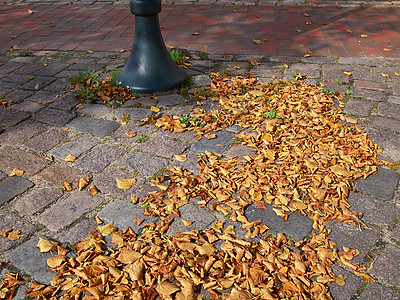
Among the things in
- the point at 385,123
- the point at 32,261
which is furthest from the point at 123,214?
the point at 385,123

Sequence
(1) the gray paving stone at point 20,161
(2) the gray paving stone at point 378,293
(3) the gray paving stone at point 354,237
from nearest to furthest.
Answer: (2) the gray paving stone at point 378,293 < (3) the gray paving stone at point 354,237 < (1) the gray paving stone at point 20,161

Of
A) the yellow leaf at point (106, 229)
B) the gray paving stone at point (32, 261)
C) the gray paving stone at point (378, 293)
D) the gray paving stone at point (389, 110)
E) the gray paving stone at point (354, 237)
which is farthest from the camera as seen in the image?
the gray paving stone at point (389, 110)

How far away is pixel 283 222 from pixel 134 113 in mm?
1592

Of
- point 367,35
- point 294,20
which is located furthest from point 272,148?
point 294,20

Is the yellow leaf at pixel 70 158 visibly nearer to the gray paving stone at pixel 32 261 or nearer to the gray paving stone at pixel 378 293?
the gray paving stone at pixel 32 261

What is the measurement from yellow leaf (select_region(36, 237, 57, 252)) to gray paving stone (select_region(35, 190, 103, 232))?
0.32 feet

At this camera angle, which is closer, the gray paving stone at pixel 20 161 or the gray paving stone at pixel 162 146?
the gray paving stone at pixel 20 161

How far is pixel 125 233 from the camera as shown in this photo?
6.29ft

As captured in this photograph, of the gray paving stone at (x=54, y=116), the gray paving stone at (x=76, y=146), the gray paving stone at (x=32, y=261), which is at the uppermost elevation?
the gray paving stone at (x=54, y=116)

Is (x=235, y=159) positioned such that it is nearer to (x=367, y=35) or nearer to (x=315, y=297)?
(x=315, y=297)

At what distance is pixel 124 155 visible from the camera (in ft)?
8.38

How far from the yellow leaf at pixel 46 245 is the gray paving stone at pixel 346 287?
129 centimetres

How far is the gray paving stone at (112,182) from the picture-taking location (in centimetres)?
221

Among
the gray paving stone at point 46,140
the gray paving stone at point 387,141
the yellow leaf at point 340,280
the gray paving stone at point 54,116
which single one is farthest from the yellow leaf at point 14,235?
the gray paving stone at point 387,141
